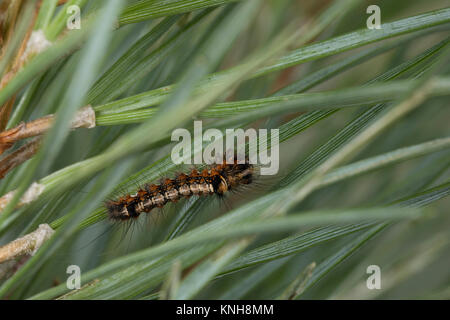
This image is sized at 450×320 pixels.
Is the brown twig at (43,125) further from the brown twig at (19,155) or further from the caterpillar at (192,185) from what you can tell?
the caterpillar at (192,185)

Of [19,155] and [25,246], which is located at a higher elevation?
[19,155]

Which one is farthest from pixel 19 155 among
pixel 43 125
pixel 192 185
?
pixel 192 185

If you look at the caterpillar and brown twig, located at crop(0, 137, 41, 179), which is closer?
brown twig, located at crop(0, 137, 41, 179)

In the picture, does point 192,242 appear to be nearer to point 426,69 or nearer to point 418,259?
point 418,259

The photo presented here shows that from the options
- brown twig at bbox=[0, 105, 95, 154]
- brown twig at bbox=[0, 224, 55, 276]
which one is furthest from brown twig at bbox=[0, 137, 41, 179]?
brown twig at bbox=[0, 224, 55, 276]

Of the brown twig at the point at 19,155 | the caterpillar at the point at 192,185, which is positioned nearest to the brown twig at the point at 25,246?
the brown twig at the point at 19,155

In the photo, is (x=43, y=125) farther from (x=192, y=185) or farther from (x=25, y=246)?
(x=192, y=185)

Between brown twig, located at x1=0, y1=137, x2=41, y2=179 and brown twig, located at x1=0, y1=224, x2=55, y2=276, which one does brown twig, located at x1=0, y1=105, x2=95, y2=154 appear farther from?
brown twig, located at x1=0, y1=224, x2=55, y2=276

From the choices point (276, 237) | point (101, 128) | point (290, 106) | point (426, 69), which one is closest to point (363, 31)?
point (426, 69)
